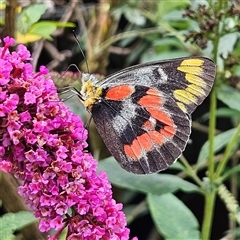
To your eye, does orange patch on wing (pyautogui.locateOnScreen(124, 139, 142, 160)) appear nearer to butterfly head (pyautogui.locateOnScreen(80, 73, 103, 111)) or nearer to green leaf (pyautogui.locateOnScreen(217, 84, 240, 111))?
butterfly head (pyautogui.locateOnScreen(80, 73, 103, 111))

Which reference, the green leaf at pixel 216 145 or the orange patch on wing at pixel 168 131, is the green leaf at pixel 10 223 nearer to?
the orange patch on wing at pixel 168 131

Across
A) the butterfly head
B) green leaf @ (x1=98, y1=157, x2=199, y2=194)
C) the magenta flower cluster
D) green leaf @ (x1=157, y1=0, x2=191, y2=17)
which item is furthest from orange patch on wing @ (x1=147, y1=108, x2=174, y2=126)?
green leaf @ (x1=157, y1=0, x2=191, y2=17)

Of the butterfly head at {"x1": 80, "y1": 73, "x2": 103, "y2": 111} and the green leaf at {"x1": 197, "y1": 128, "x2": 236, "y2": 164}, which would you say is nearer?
the butterfly head at {"x1": 80, "y1": 73, "x2": 103, "y2": 111}

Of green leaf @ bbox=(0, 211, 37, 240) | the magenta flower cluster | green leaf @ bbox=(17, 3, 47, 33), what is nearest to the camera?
the magenta flower cluster

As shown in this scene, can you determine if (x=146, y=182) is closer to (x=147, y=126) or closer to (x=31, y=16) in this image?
(x=147, y=126)

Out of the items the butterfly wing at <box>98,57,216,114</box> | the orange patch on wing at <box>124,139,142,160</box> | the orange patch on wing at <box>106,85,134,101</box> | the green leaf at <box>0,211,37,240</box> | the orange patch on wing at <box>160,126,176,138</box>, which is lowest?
the green leaf at <box>0,211,37,240</box>

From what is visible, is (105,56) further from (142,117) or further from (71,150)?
(71,150)

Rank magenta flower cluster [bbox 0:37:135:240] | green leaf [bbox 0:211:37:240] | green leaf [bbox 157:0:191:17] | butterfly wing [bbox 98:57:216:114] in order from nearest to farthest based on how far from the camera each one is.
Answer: magenta flower cluster [bbox 0:37:135:240] → green leaf [bbox 0:211:37:240] → butterfly wing [bbox 98:57:216:114] → green leaf [bbox 157:0:191:17]

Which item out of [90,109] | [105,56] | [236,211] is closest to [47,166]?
[90,109]

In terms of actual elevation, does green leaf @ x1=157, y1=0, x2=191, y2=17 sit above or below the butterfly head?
above
